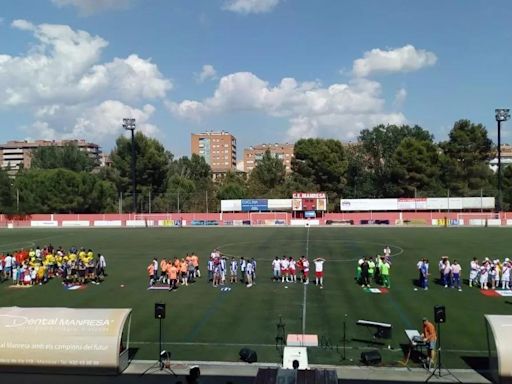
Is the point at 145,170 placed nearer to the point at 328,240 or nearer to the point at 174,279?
the point at 328,240

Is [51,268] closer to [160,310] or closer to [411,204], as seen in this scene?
[160,310]

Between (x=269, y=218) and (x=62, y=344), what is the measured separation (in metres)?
69.8

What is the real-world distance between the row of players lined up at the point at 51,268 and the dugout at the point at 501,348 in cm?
2163

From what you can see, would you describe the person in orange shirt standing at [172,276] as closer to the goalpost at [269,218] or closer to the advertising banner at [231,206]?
the goalpost at [269,218]

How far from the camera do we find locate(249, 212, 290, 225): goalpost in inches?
3206

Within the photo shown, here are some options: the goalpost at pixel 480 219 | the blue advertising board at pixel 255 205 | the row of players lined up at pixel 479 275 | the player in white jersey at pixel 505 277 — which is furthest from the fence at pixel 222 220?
the player in white jersey at pixel 505 277

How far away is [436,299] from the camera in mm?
24125

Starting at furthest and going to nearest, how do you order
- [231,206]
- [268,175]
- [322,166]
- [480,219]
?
[268,175] < [322,166] < [231,206] < [480,219]

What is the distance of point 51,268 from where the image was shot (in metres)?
31.1

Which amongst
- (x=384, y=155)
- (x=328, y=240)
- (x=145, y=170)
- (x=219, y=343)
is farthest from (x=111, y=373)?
(x=384, y=155)

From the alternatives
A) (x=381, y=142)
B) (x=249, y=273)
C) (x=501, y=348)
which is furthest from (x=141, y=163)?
(x=501, y=348)

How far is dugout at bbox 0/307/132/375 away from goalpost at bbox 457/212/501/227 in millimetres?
68781

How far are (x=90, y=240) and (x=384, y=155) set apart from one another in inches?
3225

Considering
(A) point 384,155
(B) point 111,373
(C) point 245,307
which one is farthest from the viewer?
(A) point 384,155
